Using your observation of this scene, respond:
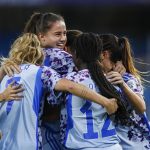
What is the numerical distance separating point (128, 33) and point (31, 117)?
17.2 m

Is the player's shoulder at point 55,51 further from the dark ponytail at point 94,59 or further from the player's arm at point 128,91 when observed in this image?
the player's arm at point 128,91

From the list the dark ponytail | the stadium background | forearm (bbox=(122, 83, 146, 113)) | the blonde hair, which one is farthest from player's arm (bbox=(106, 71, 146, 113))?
the stadium background

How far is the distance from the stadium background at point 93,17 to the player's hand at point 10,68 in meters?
13.8

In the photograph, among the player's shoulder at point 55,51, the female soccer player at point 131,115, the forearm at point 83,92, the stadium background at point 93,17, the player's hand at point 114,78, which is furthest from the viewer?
the stadium background at point 93,17

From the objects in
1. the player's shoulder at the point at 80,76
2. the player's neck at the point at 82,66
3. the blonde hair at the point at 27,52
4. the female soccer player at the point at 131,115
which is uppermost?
the blonde hair at the point at 27,52

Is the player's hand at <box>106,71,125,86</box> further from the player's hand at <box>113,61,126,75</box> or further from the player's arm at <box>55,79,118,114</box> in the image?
the player's hand at <box>113,61,126,75</box>

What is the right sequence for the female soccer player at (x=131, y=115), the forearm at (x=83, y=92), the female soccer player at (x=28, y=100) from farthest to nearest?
the female soccer player at (x=131, y=115) → the female soccer player at (x=28, y=100) → the forearm at (x=83, y=92)

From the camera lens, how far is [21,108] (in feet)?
15.5

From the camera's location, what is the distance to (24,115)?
4699 mm

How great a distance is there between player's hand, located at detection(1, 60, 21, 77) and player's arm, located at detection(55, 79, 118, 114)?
1.21 feet

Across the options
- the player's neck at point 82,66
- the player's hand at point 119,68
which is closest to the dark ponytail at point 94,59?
the player's neck at point 82,66

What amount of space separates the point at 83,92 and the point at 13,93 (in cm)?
51

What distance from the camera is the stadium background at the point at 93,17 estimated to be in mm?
19875

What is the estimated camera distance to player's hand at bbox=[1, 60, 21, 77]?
478 centimetres
